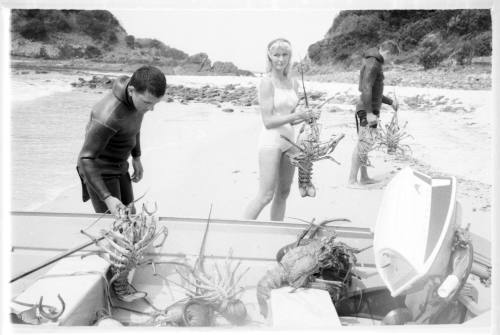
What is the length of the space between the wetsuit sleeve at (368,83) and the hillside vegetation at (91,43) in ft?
2.42

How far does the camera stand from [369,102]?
321cm

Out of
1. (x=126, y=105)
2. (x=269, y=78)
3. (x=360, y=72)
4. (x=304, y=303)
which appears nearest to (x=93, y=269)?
(x=126, y=105)

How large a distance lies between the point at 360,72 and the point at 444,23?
1.83 feet

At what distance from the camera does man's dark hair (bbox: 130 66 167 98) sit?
9.00 feet

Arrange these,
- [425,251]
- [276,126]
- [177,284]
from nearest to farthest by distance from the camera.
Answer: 1. [425,251]
2. [177,284]
3. [276,126]

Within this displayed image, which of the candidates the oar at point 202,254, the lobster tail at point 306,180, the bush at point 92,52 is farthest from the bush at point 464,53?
the bush at point 92,52

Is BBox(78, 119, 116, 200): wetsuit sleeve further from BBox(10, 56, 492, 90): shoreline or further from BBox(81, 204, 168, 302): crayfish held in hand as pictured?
BBox(10, 56, 492, 90): shoreline

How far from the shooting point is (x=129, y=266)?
2574mm

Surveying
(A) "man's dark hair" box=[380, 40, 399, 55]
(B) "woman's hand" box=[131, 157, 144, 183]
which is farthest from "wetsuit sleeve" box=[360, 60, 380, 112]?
(B) "woman's hand" box=[131, 157, 144, 183]

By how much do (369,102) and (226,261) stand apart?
1.36 metres

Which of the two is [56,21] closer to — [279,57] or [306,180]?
[279,57]

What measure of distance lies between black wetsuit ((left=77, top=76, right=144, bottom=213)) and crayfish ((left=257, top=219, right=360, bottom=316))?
1038 mm

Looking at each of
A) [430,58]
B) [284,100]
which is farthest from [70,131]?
[430,58]

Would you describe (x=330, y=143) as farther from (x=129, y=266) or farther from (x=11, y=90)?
(x=11, y=90)
